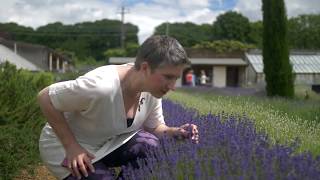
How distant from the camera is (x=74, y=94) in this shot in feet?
10.8

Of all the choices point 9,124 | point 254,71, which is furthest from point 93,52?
point 9,124

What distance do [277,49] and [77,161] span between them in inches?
659

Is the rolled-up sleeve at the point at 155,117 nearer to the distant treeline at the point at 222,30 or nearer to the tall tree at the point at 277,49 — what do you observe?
the tall tree at the point at 277,49

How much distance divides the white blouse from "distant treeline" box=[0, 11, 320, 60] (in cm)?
7888

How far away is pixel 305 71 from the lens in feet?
129

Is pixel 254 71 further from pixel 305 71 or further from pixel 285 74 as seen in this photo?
pixel 285 74

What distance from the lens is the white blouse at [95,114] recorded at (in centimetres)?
333

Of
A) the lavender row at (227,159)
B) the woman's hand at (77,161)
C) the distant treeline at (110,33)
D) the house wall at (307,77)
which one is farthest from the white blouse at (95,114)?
the distant treeline at (110,33)

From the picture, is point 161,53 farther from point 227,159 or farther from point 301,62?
point 301,62

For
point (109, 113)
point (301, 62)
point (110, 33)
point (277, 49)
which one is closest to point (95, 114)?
point (109, 113)

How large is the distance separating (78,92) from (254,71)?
40767 mm

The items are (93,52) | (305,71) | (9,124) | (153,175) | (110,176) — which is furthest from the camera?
→ (93,52)

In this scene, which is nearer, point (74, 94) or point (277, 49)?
point (74, 94)

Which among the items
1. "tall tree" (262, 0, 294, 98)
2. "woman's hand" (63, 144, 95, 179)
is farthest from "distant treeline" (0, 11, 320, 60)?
"woman's hand" (63, 144, 95, 179)
